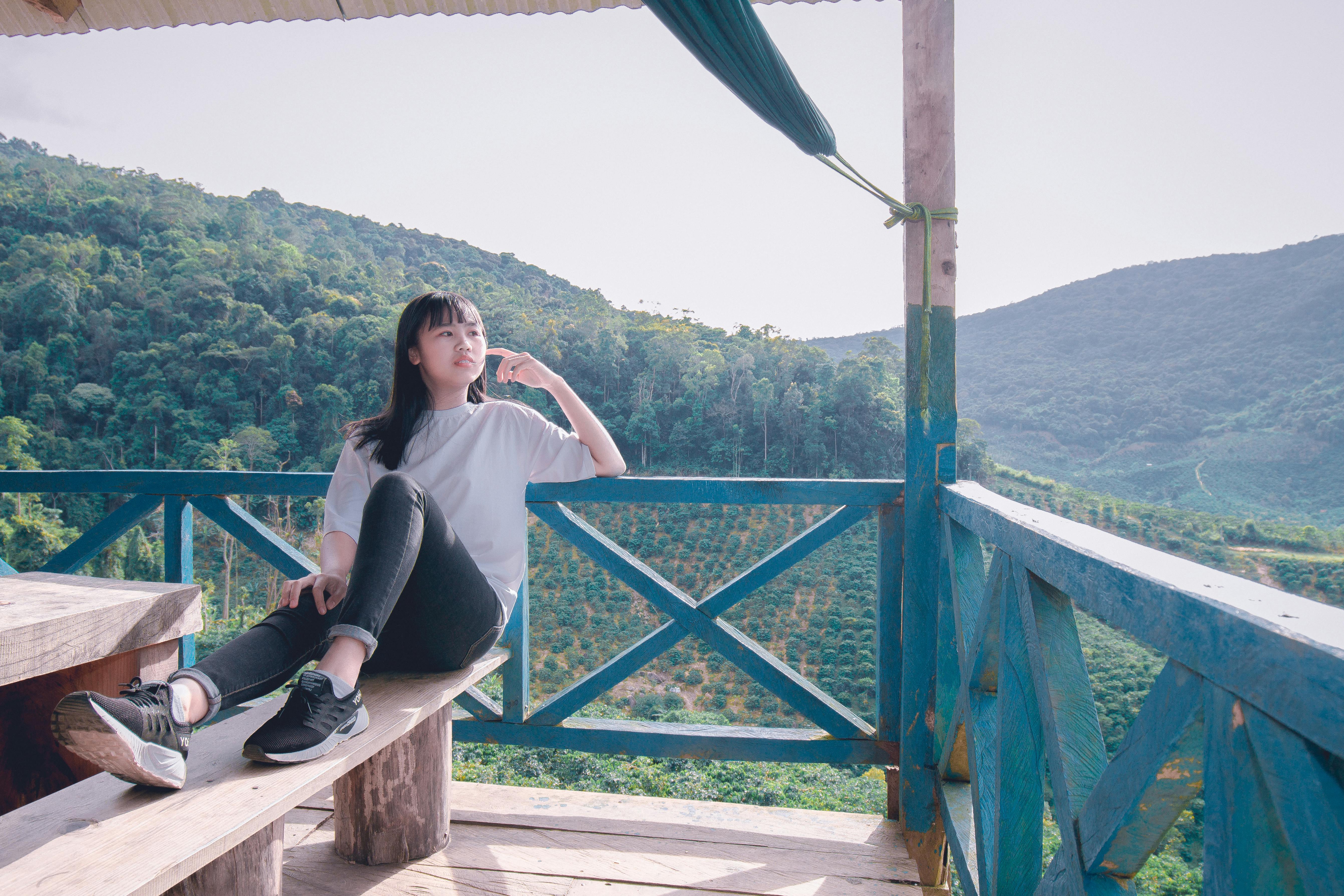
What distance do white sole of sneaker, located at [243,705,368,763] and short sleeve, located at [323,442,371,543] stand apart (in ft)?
1.49

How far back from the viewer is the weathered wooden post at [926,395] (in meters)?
1.47

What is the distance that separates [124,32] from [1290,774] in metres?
3.21

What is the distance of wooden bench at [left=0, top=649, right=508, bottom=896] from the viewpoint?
25.3 inches

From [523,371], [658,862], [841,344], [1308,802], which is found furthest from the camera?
[841,344]

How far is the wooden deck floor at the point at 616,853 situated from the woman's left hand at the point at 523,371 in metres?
1.02

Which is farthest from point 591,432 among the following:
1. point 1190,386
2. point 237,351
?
point 237,351

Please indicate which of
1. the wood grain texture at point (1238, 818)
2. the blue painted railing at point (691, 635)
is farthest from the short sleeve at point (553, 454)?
the wood grain texture at point (1238, 818)

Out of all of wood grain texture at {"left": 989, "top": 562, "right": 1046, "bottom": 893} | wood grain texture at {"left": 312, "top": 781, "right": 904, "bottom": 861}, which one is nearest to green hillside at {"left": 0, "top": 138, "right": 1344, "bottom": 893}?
wood grain texture at {"left": 989, "top": 562, "right": 1046, "bottom": 893}

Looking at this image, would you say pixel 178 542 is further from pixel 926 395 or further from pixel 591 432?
pixel 926 395

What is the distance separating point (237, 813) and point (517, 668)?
997 millimetres

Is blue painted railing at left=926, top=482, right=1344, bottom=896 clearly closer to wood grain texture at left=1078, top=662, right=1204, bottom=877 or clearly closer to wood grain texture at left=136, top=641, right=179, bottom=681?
wood grain texture at left=1078, top=662, right=1204, bottom=877

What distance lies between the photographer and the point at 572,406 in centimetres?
156

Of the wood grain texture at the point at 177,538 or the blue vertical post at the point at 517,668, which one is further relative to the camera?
the wood grain texture at the point at 177,538

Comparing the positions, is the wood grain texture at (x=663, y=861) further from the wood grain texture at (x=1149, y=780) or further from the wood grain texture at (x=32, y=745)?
the wood grain texture at (x=1149, y=780)
